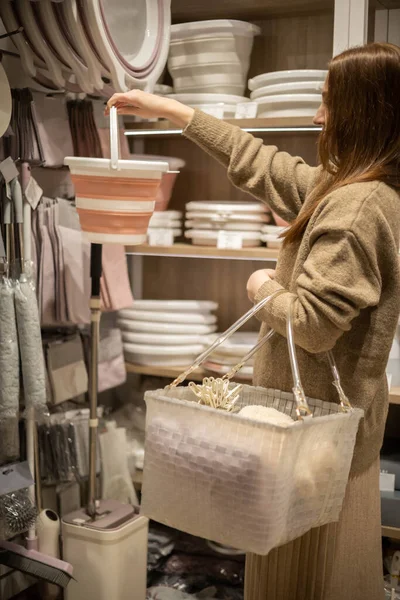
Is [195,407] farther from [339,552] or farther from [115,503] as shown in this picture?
[115,503]

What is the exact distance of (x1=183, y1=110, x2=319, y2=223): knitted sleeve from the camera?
177 cm

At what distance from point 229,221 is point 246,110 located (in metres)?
0.38

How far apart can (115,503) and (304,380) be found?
121 centimetres

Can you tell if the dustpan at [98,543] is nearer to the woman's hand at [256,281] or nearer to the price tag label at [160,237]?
the price tag label at [160,237]

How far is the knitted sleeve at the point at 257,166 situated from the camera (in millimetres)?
1767

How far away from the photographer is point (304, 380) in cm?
152

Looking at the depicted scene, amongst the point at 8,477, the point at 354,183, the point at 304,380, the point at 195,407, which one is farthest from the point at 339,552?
the point at 8,477

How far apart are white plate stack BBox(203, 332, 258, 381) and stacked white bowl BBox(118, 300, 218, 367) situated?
0.29ft

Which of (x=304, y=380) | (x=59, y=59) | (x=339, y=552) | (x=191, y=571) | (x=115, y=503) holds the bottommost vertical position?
(x=191, y=571)

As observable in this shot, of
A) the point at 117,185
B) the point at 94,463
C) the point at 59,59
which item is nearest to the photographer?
the point at 117,185

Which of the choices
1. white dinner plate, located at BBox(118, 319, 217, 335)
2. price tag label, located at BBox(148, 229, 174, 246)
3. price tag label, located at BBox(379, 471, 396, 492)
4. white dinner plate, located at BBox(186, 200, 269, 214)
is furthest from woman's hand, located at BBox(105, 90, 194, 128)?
price tag label, located at BBox(379, 471, 396, 492)

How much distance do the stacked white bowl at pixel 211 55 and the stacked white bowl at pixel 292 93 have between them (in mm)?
180

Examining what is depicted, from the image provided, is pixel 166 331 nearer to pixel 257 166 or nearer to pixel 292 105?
pixel 292 105

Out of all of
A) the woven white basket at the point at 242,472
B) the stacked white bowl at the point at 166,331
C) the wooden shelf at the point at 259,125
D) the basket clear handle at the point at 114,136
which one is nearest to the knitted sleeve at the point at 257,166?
the basket clear handle at the point at 114,136
